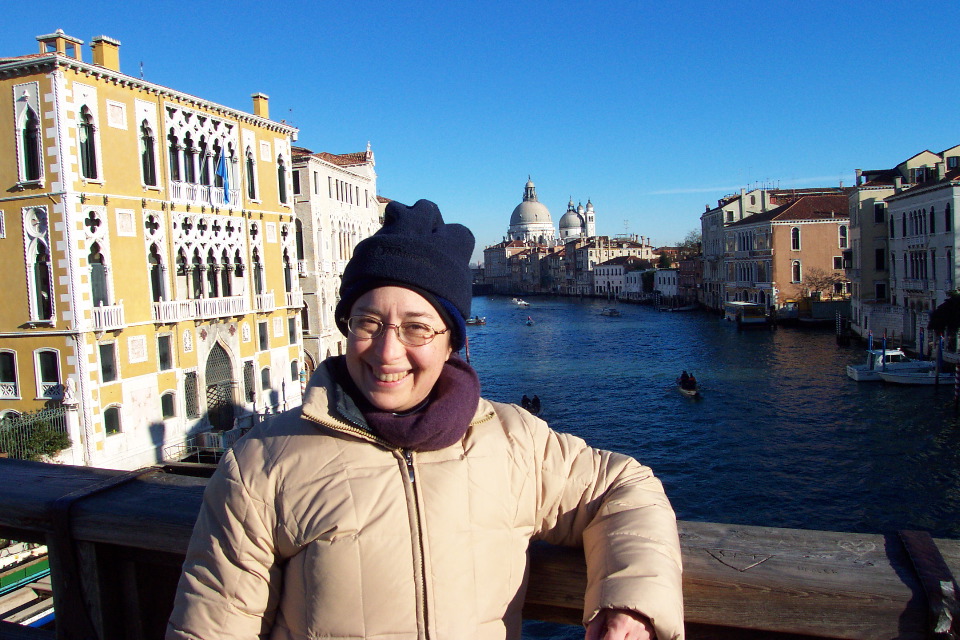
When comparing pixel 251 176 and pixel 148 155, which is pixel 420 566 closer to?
pixel 148 155

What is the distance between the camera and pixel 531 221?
10938 centimetres

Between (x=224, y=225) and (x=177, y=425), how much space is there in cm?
332

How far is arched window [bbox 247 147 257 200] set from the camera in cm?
1322

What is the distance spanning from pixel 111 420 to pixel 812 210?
1371 inches

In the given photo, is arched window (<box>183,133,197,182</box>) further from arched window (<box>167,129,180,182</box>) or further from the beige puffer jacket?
the beige puffer jacket

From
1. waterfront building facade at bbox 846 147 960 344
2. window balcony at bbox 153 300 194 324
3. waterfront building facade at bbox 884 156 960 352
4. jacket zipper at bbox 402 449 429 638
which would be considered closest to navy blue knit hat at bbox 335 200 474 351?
jacket zipper at bbox 402 449 429 638

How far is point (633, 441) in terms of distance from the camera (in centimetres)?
1424

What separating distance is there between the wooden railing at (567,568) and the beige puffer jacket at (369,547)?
0.25 ft

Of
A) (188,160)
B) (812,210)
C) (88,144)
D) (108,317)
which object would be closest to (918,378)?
(188,160)

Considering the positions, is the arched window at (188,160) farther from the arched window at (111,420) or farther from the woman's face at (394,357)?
the woman's face at (394,357)

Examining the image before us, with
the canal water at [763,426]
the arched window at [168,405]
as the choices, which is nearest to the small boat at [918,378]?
the canal water at [763,426]

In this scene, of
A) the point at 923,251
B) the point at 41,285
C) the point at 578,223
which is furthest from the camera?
the point at 578,223

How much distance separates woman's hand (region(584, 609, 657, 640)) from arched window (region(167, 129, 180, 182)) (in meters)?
11.6

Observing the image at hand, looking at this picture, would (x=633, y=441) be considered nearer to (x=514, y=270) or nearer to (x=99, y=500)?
(x=99, y=500)
